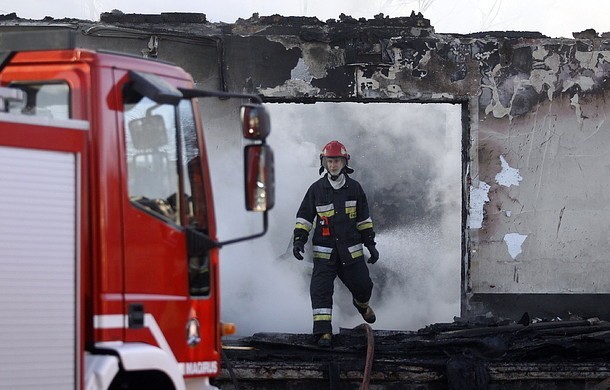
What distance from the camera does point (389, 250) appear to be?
42.0 feet

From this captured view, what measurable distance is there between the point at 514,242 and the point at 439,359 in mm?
3906

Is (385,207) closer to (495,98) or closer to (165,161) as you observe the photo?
(495,98)

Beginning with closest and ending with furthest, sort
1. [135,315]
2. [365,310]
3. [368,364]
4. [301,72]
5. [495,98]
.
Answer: [135,315] < [368,364] < [365,310] < [301,72] < [495,98]

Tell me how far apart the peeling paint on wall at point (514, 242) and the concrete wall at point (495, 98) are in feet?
0.04

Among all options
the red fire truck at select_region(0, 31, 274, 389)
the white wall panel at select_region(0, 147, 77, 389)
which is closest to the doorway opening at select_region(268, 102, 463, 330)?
the red fire truck at select_region(0, 31, 274, 389)

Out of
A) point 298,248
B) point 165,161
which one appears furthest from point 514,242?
point 165,161

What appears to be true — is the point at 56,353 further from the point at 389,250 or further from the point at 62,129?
the point at 389,250

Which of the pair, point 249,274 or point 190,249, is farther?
point 249,274

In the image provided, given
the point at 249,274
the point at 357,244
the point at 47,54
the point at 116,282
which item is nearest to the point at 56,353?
the point at 116,282

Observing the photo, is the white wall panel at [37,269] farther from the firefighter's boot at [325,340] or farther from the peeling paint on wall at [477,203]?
the peeling paint on wall at [477,203]

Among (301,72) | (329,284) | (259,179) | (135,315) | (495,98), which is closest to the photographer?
(135,315)

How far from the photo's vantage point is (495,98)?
12.7 m

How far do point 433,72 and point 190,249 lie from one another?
24.2 ft

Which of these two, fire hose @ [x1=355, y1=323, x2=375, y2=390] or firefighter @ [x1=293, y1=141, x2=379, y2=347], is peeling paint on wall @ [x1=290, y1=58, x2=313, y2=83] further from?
fire hose @ [x1=355, y1=323, x2=375, y2=390]
